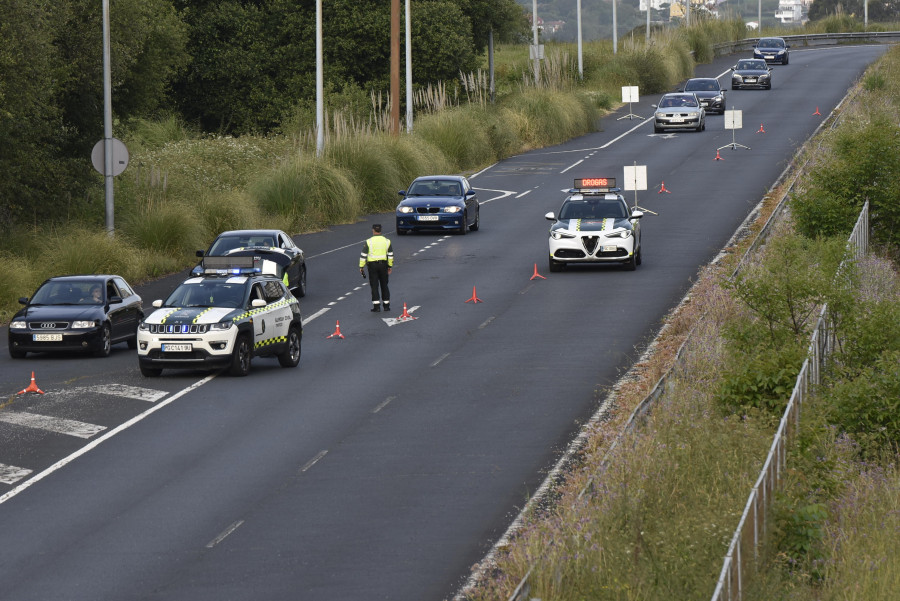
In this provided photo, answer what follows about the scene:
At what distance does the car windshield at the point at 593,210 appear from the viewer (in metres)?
33.2

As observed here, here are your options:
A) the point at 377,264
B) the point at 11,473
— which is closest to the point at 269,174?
the point at 377,264

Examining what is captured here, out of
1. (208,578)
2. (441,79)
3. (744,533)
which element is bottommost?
(208,578)

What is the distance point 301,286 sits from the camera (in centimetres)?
3088

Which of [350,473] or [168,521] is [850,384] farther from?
[168,521]

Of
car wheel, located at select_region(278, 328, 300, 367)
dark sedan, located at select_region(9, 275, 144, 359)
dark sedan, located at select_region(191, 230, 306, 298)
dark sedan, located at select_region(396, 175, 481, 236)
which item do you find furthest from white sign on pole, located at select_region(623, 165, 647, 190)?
car wheel, located at select_region(278, 328, 300, 367)

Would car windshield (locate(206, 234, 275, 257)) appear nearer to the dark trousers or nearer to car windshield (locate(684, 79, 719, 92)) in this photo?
the dark trousers

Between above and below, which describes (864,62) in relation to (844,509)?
above

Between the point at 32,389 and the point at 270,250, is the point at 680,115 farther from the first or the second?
the point at 32,389

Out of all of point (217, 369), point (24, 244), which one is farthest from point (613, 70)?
point (217, 369)

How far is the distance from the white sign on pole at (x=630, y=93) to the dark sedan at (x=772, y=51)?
21.3m

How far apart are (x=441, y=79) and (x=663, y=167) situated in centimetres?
1795

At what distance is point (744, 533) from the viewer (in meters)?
10.8

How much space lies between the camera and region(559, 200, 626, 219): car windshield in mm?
33188

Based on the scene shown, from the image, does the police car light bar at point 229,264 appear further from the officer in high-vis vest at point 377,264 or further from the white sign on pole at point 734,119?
the white sign on pole at point 734,119
